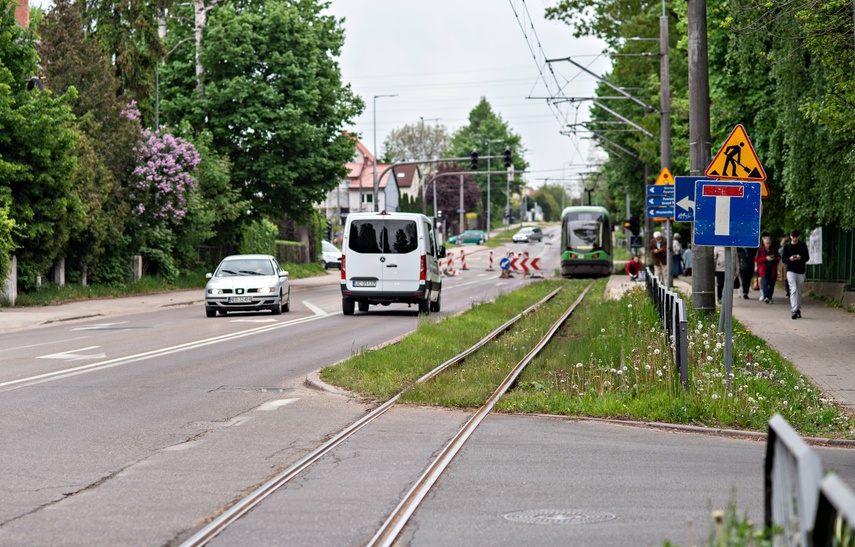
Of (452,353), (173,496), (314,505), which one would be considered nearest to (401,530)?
(314,505)

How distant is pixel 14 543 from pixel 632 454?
475 centimetres

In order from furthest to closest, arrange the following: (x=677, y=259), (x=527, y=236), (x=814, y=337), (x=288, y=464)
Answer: (x=527, y=236), (x=677, y=259), (x=814, y=337), (x=288, y=464)

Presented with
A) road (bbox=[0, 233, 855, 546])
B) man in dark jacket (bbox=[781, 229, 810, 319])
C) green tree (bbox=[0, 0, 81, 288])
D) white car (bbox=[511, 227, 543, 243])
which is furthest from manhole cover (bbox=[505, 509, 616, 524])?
white car (bbox=[511, 227, 543, 243])

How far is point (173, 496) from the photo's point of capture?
746cm

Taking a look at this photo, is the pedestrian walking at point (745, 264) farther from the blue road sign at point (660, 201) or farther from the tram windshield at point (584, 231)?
the tram windshield at point (584, 231)

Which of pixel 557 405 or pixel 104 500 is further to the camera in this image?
pixel 557 405

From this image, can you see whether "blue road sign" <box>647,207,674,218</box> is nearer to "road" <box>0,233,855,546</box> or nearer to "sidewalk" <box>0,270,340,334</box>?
"sidewalk" <box>0,270,340,334</box>

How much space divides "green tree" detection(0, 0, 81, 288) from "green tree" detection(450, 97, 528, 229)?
128568mm

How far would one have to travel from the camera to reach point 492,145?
6988 inches

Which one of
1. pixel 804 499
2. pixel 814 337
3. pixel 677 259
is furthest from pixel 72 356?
pixel 677 259

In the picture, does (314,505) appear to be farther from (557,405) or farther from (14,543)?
(557,405)

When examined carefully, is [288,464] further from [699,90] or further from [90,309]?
[90,309]

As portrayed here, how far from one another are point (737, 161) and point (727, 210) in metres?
0.93

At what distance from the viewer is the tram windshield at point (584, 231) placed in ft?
188
